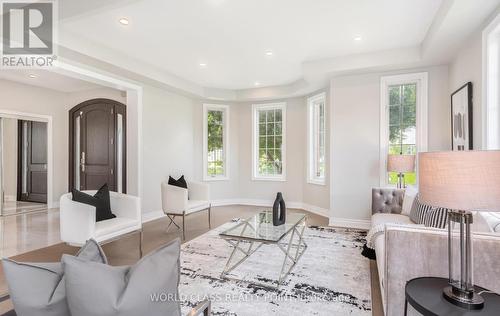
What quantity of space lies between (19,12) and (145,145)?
2.57m

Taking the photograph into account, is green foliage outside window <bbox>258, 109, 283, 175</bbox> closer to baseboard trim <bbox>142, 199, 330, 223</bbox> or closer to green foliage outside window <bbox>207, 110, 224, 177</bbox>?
baseboard trim <bbox>142, 199, 330, 223</bbox>

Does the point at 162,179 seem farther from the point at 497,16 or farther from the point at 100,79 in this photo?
the point at 497,16

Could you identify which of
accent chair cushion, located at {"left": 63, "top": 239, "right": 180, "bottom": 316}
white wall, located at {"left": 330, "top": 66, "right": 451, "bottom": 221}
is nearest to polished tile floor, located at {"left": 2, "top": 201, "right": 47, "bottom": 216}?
white wall, located at {"left": 330, "top": 66, "right": 451, "bottom": 221}

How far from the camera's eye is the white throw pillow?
3.40 meters

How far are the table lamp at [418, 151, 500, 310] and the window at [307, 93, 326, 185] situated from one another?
435cm

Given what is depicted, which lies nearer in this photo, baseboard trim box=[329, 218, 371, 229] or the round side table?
the round side table

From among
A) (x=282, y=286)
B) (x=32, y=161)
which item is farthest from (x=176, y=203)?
(x=32, y=161)

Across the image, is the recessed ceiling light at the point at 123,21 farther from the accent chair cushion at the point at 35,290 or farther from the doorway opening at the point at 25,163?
the doorway opening at the point at 25,163

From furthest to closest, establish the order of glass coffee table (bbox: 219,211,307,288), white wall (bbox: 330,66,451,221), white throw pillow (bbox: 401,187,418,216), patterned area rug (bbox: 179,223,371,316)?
white wall (bbox: 330,66,451,221)
white throw pillow (bbox: 401,187,418,216)
glass coffee table (bbox: 219,211,307,288)
patterned area rug (bbox: 179,223,371,316)

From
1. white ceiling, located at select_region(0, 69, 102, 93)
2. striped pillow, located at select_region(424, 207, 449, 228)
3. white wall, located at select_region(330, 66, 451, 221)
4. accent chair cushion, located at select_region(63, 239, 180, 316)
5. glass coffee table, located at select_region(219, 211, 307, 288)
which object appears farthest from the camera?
white ceiling, located at select_region(0, 69, 102, 93)

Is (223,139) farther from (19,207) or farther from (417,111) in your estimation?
(19,207)

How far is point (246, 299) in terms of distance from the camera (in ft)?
7.46

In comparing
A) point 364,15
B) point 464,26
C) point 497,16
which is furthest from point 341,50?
point 497,16

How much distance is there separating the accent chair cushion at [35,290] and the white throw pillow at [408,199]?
11.8 ft
